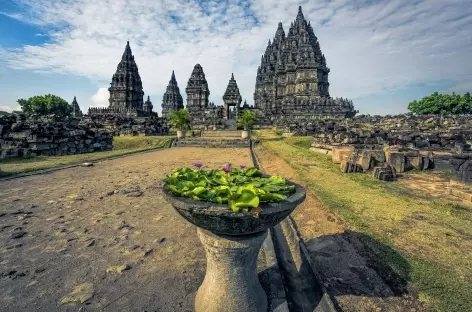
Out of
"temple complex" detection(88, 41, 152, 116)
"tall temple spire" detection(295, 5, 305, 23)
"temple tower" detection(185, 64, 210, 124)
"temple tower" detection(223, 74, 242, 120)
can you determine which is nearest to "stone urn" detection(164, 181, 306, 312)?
"temple tower" detection(223, 74, 242, 120)

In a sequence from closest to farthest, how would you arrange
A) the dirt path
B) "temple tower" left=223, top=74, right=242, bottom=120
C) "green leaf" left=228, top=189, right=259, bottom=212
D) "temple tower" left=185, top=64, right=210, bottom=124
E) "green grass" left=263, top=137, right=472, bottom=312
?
"green leaf" left=228, top=189, right=259, bottom=212
the dirt path
"green grass" left=263, top=137, right=472, bottom=312
"temple tower" left=223, top=74, right=242, bottom=120
"temple tower" left=185, top=64, right=210, bottom=124

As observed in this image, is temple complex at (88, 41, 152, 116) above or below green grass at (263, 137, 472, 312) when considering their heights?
above

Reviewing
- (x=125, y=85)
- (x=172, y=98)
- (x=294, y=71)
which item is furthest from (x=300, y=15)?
(x=125, y=85)

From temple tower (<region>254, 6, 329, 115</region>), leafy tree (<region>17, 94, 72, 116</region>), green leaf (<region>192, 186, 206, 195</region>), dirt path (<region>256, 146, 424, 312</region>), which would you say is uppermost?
temple tower (<region>254, 6, 329, 115</region>)

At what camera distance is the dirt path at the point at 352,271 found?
86.0 inches

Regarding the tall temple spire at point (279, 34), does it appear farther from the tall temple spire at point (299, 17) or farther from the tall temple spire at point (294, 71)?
the tall temple spire at point (299, 17)

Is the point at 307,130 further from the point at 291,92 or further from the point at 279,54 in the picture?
the point at 279,54

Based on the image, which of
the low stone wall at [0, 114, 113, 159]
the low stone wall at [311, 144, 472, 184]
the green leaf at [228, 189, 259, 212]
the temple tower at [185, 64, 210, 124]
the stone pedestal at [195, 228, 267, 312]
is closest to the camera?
the green leaf at [228, 189, 259, 212]

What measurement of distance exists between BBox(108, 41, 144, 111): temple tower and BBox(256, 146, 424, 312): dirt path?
2065 inches

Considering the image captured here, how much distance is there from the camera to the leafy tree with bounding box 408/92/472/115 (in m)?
56.7

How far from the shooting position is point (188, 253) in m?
3.09

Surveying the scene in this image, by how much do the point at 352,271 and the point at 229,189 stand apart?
171cm

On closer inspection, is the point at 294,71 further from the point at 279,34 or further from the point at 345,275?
the point at 345,275

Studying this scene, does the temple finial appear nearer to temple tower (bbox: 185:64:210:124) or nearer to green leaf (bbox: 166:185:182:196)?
temple tower (bbox: 185:64:210:124)
